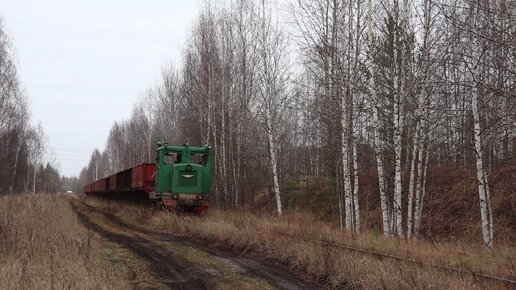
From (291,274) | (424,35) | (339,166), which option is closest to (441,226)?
(339,166)

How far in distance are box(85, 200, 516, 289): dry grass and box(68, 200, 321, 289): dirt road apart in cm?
51

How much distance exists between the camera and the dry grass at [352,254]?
6.80 m

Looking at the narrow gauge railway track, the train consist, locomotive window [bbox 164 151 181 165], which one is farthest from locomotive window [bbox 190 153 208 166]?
the narrow gauge railway track

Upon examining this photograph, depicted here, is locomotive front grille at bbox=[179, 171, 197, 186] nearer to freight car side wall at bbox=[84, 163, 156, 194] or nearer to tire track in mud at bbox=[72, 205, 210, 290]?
freight car side wall at bbox=[84, 163, 156, 194]

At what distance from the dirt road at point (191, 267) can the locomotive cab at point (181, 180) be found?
182 inches

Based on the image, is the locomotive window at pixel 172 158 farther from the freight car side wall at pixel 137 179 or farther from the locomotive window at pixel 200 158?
the freight car side wall at pixel 137 179

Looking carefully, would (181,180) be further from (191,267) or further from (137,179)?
(191,267)

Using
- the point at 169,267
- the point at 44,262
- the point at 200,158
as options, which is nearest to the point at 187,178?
the point at 200,158

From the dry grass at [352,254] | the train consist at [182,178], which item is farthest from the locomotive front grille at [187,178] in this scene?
the dry grass at [352,254]

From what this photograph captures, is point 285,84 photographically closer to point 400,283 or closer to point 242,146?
point 242,146

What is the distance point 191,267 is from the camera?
29.9 feet

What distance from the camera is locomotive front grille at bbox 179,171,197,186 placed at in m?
18.0

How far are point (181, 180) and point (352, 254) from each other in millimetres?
10626

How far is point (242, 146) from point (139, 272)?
15.9m
